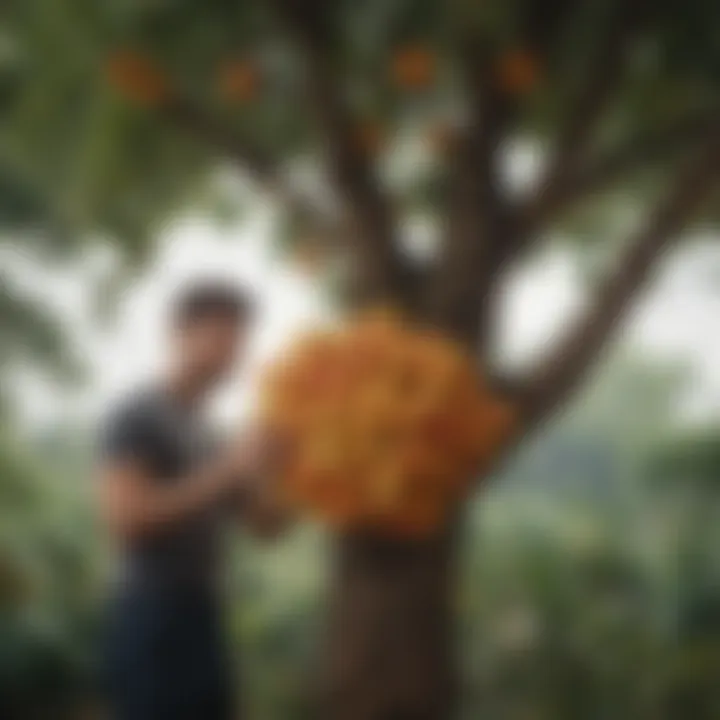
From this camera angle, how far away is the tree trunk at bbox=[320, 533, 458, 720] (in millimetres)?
1119

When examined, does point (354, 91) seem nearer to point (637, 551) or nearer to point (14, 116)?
point (14, 116)

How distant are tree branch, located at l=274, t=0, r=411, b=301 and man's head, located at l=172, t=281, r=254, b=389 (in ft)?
→ 0.40

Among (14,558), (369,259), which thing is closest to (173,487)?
(14,558)

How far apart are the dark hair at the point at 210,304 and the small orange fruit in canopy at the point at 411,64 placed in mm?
249

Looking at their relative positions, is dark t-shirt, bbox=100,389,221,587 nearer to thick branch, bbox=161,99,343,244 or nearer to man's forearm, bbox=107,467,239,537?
man's forearm, bbox=107,467,239,537

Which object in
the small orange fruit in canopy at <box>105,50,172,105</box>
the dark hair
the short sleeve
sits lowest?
the short sleeve

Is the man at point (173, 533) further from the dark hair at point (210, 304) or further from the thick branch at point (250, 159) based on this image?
the thick branch at point (250, 159)

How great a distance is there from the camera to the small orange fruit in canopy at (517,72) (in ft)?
3.89

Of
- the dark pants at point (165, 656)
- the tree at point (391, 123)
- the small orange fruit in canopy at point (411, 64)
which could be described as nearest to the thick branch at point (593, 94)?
the tree at point (391, 123)

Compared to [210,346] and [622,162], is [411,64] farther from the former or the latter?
[210,346]

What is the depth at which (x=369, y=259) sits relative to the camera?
1.17 m

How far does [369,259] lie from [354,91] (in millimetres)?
156

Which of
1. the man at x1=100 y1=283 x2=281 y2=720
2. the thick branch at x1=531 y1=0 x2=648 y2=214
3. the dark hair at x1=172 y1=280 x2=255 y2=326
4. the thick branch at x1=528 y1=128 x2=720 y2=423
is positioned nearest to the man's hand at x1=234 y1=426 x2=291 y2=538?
the man at x1=100 y1=283 x2=281 y2=720

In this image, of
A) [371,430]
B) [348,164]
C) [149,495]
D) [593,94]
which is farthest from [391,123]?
[149,495]
